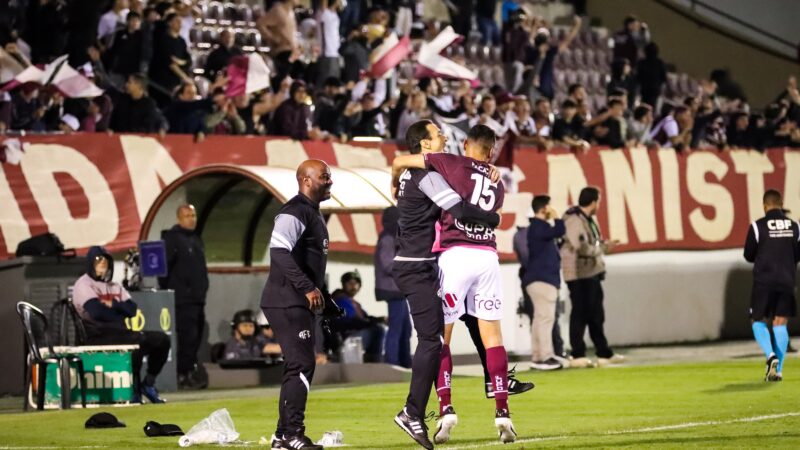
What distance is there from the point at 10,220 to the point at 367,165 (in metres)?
5.61

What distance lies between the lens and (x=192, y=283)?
2066 cm

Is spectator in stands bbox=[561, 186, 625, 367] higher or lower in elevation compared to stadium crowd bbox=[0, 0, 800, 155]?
lower

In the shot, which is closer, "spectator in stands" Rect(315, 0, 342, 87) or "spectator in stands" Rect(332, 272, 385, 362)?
"spectator in stands" Rect(332, 272, 385, 362)

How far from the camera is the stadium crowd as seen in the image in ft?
74.0

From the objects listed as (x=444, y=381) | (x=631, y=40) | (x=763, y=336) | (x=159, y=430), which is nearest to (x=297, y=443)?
(x=444, y=381)

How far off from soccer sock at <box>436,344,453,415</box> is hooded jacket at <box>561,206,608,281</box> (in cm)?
964

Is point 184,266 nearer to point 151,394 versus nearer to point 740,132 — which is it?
point 151,394

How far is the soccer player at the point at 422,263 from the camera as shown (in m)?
11.8

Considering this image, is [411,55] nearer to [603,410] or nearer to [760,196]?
[760,196]

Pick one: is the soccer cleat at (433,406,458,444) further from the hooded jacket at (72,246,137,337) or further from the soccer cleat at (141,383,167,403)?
the hooded jacket at (72,246,137,337)

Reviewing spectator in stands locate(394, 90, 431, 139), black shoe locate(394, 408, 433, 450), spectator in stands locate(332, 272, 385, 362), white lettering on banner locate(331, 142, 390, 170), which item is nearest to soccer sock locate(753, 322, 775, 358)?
spectator in stands locate(332, 272, 385, 362)

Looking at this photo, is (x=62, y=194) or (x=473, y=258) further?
(x=62, y=194)

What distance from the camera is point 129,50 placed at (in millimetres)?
24031

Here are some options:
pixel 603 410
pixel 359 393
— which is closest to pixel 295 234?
pixel 603 410
